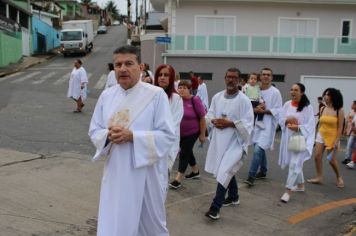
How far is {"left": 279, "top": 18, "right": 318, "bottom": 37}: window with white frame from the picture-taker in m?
25.5

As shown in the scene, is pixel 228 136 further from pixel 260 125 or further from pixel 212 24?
pixel 212 24

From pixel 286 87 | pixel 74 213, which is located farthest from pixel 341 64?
pixel 74 213

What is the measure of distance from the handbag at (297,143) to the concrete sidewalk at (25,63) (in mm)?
23637

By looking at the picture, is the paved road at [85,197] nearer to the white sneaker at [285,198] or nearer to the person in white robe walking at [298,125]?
the white sneaker at [285,198]

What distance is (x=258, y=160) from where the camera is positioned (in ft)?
23.7

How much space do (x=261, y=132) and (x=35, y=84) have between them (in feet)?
60.5

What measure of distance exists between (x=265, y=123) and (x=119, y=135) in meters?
4.26

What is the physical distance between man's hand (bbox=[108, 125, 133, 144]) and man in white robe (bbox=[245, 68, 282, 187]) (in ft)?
13.1

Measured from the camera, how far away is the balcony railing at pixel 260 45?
2256 cm

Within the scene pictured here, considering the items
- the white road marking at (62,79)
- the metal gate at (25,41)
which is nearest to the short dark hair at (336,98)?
the white road marking at (62,79)

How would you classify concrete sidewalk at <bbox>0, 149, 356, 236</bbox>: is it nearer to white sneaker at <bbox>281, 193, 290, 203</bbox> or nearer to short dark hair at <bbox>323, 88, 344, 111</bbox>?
white sneaker at <bbox>281, 193, 290, 203</bbox>

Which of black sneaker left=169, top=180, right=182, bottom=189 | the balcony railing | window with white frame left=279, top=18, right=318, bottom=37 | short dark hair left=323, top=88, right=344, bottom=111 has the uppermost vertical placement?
window with white frame left=279, top=18, right=318, bottom=37

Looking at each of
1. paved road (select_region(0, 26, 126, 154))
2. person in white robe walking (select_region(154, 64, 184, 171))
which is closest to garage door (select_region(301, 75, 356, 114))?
paved road (select_region(0, 26, 126, 154))

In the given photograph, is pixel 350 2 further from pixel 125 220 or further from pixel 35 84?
pixel 125 220
